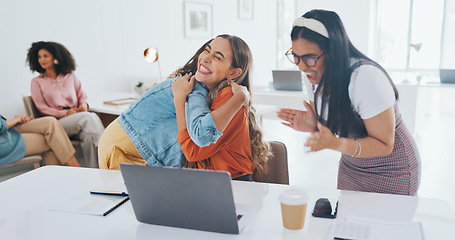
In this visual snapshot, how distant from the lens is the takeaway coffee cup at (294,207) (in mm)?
1064

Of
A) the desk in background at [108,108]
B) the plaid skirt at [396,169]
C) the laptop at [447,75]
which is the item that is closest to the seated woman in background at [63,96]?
the desk in background at [108,108]

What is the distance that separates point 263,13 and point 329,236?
7.26m

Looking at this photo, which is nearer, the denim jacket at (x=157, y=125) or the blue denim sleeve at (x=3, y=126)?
the denim jacket at (x=157, y=125)

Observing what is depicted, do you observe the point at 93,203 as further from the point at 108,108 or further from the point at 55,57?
the point at 55,57

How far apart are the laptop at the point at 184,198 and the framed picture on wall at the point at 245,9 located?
6.38 metres

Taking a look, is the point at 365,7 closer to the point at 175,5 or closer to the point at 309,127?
the point at 175,5

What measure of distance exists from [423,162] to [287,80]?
1.57m

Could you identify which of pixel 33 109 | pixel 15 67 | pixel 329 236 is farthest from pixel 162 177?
pixel 15 67

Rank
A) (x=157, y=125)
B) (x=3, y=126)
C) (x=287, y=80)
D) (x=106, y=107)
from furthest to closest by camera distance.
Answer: (x=287, y=80) → (x=106, y=107) → (x=3, y=126) → (x=157, y=125)

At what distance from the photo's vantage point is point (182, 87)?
1.61 meters

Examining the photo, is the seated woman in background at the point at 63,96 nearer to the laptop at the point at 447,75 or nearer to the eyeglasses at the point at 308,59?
the eyeglasses at the point at 308,59

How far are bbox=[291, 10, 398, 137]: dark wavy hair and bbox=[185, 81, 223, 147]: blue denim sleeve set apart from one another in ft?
1.38

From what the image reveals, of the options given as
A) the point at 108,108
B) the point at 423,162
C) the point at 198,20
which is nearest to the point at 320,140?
the point at 108,108

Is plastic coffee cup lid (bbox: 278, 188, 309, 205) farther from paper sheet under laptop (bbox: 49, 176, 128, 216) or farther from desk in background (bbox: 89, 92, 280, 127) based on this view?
desk in background (bbox: 89, 92, 280, 127)
